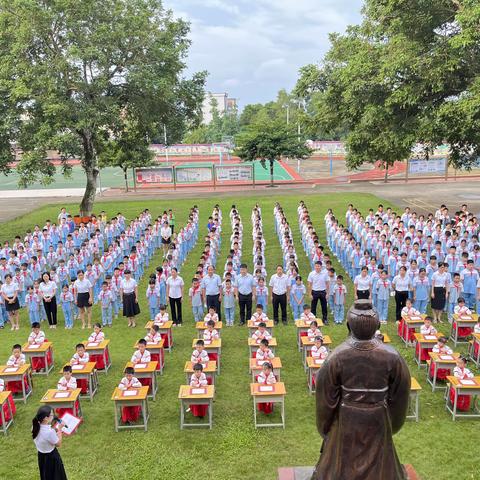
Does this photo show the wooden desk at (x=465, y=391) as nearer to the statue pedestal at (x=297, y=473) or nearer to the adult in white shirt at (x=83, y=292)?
the statue pedestal at (x=297, y=473)

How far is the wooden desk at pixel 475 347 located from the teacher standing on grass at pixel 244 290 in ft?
15.9

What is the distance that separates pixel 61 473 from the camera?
255 inches

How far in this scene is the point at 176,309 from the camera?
12.8m

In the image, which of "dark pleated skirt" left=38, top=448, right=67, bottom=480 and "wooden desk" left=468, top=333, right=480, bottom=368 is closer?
"dark pleated skirt" left=38, top=448, right=67, bottom=480

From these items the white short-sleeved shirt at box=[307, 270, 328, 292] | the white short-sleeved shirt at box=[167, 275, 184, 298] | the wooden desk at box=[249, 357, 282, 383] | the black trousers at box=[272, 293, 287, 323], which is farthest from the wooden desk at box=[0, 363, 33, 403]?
the white short-sleeved shirt at box=[307, 270, 328, 292]

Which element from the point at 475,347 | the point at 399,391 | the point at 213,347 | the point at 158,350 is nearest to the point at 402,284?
the point at 475,347

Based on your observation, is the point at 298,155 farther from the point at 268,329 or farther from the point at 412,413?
the point at 412,413

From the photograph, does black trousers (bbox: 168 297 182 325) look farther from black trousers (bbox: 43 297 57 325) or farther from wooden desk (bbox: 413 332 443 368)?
wooden desk (bbox: 413 332 443 368)

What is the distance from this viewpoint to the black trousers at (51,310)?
12789 millimetres

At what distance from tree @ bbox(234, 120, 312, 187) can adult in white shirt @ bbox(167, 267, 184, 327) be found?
73.8 feet

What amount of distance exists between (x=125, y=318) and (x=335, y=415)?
1055 centimetres

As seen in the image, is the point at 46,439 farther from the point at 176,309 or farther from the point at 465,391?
the point at 176,309

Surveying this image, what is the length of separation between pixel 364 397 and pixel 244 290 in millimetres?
8862

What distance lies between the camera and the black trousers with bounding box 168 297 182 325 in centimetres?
1259
